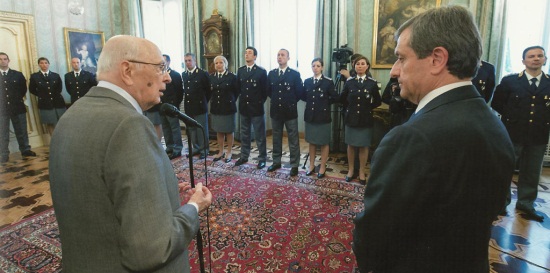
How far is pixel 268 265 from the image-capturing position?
2314mm

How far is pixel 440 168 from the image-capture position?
32.7 inches

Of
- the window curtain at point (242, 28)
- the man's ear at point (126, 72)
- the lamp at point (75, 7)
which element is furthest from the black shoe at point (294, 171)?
the lamp at point (75, 7)

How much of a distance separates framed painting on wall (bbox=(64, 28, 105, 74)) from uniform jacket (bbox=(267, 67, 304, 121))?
16.3 feet

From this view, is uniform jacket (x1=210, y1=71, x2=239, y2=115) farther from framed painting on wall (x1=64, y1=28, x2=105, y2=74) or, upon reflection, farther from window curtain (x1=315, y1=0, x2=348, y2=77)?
framed painting on wall (x1=64, y1=28, x2=105, y2=74)

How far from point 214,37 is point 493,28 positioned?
4.98 m

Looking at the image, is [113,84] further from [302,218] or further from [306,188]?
[306,188]

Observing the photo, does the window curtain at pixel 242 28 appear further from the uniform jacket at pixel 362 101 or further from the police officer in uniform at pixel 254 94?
the uniform jacket at pixel 362 101

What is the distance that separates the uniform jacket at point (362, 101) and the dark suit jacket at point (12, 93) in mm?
5668

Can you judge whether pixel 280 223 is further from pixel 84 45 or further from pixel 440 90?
pixel 84 45

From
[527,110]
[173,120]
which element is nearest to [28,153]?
[173,120]

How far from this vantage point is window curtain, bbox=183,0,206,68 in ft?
22.2

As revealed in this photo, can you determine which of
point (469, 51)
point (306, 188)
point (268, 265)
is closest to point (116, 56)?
point (469, 51)

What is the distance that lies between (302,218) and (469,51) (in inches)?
95.3

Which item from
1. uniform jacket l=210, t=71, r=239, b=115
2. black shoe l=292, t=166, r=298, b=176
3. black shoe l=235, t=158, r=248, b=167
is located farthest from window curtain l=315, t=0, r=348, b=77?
black shoe l=235, t=158, r=248, b=167
